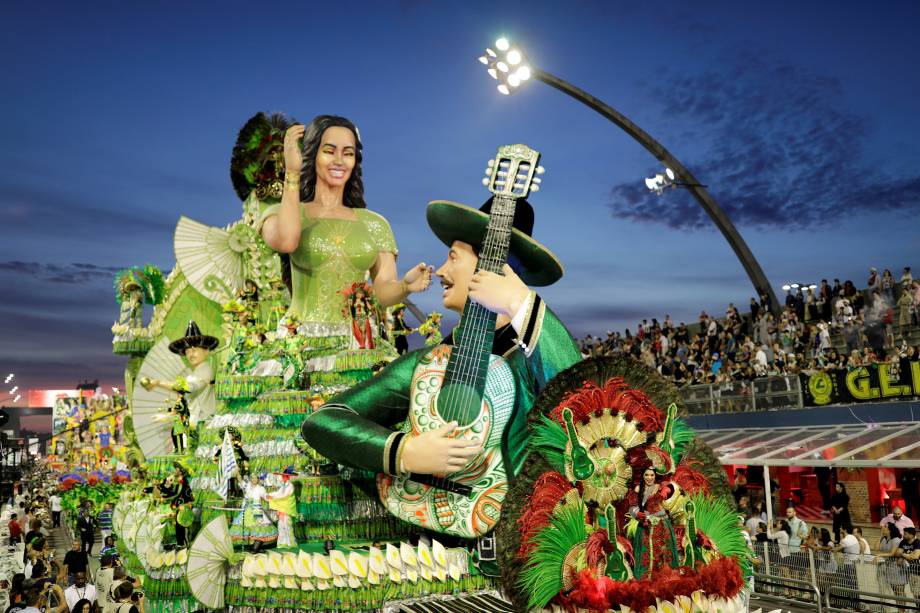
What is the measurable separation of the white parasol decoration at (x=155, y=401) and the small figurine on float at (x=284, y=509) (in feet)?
18.9

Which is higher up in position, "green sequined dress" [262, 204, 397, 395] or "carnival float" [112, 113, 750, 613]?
"green sequined dress" [262, 204, 397, 395]

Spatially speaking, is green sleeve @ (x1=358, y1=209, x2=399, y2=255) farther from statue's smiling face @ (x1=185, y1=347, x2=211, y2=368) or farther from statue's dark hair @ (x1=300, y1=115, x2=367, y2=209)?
statue's smiling face @ (x1=185, y1=347, x2=211, y2=368)

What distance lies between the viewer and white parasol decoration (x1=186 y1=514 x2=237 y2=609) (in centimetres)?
536

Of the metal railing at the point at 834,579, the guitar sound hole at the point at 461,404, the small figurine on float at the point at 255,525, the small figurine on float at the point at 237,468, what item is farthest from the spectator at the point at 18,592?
the metal railing at the point at 834,579

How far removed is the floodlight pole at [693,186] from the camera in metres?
16.5

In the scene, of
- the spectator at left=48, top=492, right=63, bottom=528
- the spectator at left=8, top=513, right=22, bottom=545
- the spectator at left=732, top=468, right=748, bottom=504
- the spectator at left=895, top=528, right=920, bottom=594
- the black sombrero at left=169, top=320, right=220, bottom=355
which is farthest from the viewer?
the spectator at left=48, top=492, right=63, bottom=528

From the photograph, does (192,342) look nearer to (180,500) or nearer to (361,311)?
(180,500)

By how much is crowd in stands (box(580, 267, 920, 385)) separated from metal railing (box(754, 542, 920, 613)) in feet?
14.2

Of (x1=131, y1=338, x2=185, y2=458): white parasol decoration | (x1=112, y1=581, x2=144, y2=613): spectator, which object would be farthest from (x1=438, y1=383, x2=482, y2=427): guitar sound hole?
(x1=131, y1=338, x2=185, y2=458): white parasol decoration

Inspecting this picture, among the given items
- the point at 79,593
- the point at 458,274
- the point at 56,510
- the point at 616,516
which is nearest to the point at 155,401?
the point at 79,593

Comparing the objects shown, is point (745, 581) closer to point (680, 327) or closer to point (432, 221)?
point (432, 221)

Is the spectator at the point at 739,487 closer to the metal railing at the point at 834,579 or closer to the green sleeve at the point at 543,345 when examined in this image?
the metal railing at the point at 834,579

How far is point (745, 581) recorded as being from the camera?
382cm

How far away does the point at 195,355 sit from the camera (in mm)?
8992
